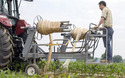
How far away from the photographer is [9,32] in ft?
29.0

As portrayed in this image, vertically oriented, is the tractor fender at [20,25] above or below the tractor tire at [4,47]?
above

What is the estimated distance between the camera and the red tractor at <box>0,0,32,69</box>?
24.4 ft

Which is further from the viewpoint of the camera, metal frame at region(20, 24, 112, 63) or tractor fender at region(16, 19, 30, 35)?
tractor fender at region(16, 19, 30, 35)

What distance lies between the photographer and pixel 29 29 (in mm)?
7527

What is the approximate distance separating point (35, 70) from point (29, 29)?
118 centimetres

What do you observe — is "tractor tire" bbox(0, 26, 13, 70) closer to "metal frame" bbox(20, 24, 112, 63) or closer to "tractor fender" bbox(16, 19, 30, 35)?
"metal frame" bbox(20, 24, 112, 63)

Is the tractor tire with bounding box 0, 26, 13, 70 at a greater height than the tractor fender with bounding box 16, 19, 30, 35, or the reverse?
the tractor fender with bounding box 16, 19, 30, 35

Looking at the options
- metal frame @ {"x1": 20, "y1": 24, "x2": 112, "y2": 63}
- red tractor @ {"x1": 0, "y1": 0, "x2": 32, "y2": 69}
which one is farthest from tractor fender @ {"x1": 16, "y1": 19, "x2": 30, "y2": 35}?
metal frame @ {"x1": 20, "y1": 24, "x2": 112, "y2": 63}

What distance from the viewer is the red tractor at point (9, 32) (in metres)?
7.43

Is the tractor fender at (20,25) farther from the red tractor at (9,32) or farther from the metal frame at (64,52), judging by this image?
the metal frame at (64,52)

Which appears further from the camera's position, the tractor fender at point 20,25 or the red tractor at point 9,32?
the tractor fender at point 20,25

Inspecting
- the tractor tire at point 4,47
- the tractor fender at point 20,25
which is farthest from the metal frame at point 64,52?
the tractor fender at point 20,25

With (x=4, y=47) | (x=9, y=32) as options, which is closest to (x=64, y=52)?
(x=4, y=47)

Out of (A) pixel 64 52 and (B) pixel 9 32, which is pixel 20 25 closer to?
(B) pixel 9 32
